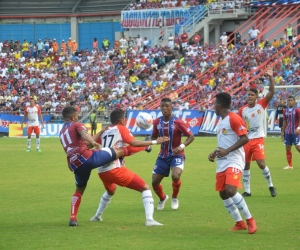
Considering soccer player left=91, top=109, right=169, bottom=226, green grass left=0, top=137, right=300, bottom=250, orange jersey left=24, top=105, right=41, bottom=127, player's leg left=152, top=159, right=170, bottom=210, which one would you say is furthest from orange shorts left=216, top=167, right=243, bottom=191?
orange jersey left=24, top=105, right=41, bottom=127

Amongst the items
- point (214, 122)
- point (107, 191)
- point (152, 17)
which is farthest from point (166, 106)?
point (152, 17)

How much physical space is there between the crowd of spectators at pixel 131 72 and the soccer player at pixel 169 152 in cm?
2546

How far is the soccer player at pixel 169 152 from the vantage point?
13.8 meters

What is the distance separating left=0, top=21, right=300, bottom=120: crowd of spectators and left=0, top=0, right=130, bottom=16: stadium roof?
5932 millimetres

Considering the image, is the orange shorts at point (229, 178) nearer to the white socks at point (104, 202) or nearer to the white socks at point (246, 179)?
the white socks at point (104, 202)

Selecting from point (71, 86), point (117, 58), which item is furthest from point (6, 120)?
point (117, 58)

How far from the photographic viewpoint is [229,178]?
1099 centimetres

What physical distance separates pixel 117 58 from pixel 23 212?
39.4 m

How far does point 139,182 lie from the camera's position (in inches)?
469

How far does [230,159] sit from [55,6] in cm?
5472

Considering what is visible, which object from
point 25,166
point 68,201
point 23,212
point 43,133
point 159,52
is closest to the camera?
point 23,212

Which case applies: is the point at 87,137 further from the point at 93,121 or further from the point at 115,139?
the point at 93,121

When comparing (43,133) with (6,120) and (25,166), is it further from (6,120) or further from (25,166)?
(25,166)

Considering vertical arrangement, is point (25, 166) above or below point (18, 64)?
below
